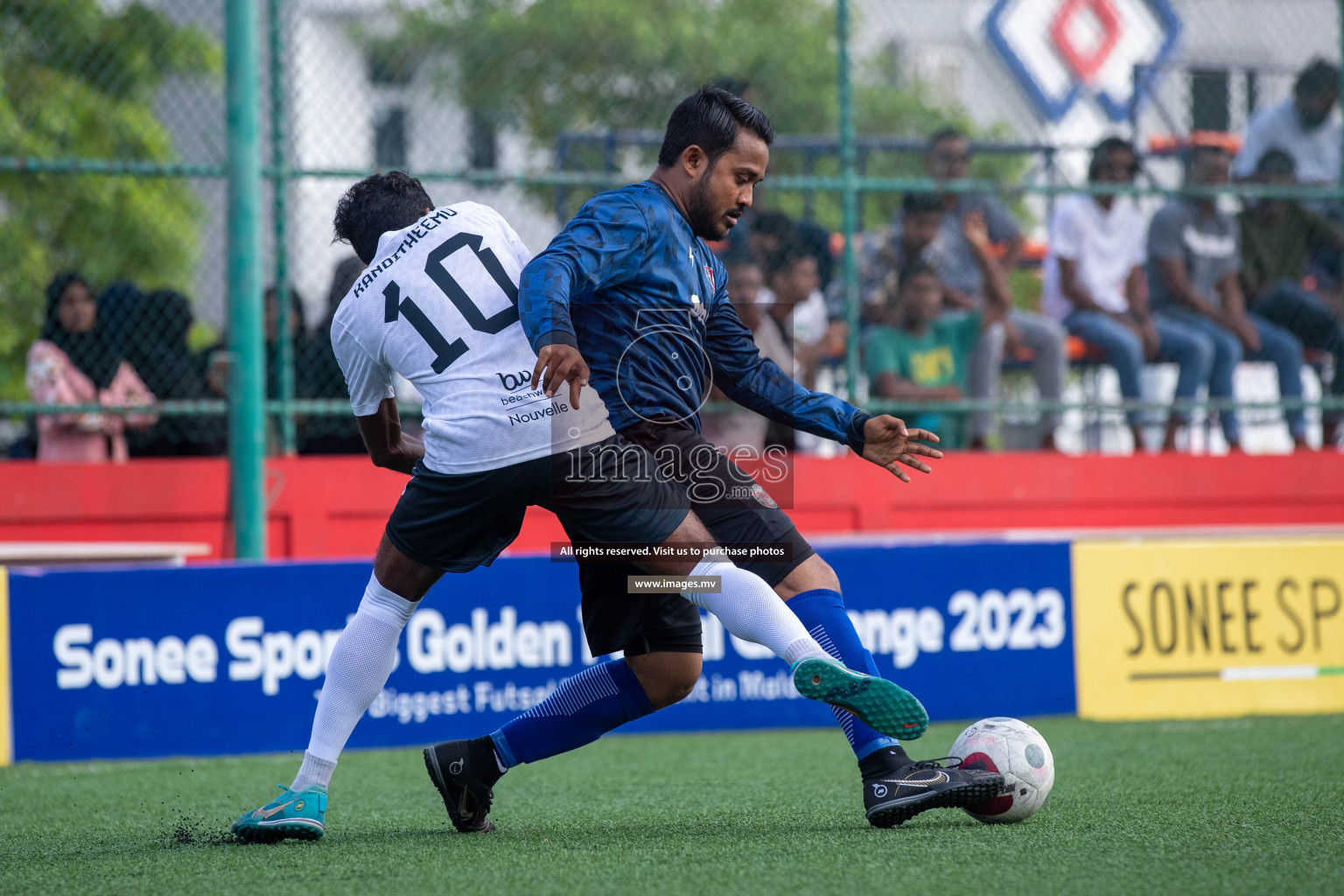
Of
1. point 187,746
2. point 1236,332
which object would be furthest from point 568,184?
point 1236,332

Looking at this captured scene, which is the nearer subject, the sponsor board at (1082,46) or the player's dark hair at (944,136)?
the player's dark hair at (944,136)

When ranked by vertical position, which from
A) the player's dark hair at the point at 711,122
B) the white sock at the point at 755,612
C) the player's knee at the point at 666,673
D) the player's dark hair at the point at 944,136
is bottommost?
the player's knee at the point at 666,673

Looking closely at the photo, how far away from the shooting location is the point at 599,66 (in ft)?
31.9

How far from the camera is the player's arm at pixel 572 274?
3.25 meters

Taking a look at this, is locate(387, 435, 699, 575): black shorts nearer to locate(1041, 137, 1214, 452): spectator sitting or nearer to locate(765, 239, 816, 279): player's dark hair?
locate(765, 239, 816, 279): player's dark hair

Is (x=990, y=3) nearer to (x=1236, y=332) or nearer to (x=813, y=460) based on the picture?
(x=1236, y=332)

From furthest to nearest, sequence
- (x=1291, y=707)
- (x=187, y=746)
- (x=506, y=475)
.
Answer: (x=1291, y=707), (x=187, y=746), (x=506, y=475)

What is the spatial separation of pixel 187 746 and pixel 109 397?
1987 millimetres

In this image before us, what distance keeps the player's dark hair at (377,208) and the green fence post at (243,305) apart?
362 centimetres

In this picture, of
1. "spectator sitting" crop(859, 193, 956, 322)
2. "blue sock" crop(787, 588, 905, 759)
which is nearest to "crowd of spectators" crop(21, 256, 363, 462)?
"spectator sitting" crop(859, 193, 956, 322)

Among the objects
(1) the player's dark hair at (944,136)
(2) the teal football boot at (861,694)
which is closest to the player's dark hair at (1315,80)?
(1) the player's dark hair at (944,136)

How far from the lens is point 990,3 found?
10.6 m

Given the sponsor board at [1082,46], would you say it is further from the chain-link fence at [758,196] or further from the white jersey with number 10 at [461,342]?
the white jersey with number 10 at [461,342]

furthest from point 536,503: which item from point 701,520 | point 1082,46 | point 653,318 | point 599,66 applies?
point 1082,46
